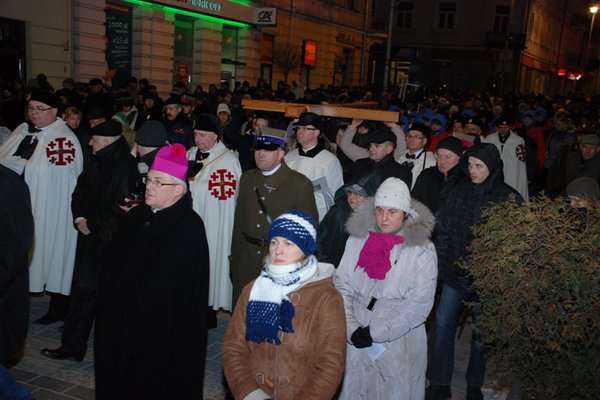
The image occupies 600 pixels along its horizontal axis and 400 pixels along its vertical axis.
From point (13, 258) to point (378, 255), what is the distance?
2.41 meters

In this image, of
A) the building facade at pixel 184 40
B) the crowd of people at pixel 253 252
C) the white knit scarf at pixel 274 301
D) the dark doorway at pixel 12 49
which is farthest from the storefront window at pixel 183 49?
the white knit scarf at pixel 274 301

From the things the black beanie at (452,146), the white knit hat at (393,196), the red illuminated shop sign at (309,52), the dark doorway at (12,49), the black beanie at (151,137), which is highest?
the red illuminated shop sign at (309,52)

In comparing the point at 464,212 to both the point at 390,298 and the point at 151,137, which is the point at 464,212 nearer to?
the point at 390,298

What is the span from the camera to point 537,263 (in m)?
3.37

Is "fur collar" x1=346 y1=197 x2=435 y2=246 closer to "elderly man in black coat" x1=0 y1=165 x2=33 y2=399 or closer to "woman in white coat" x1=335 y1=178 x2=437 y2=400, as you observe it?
"woman in white coat" x1=335 y1=178 x2=437 y2=400

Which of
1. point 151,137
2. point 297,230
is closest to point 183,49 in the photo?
point 151,137

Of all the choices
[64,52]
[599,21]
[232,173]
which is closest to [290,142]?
[232,173]

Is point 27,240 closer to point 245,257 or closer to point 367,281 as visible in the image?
point 245,257

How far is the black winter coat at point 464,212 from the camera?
5098mm

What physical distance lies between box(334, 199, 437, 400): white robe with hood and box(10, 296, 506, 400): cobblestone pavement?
1.30 metres

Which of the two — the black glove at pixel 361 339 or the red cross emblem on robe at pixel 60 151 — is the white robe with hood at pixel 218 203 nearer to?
the red cross emblem on robe at pixel 60 151

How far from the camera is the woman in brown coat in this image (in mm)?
3127

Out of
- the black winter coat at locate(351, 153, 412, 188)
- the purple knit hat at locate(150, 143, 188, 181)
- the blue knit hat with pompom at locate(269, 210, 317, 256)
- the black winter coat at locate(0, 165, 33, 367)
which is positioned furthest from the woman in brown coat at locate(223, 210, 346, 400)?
the black winter coat at locate(351, 153, 412, 188)

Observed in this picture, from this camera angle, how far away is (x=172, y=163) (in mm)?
3822
